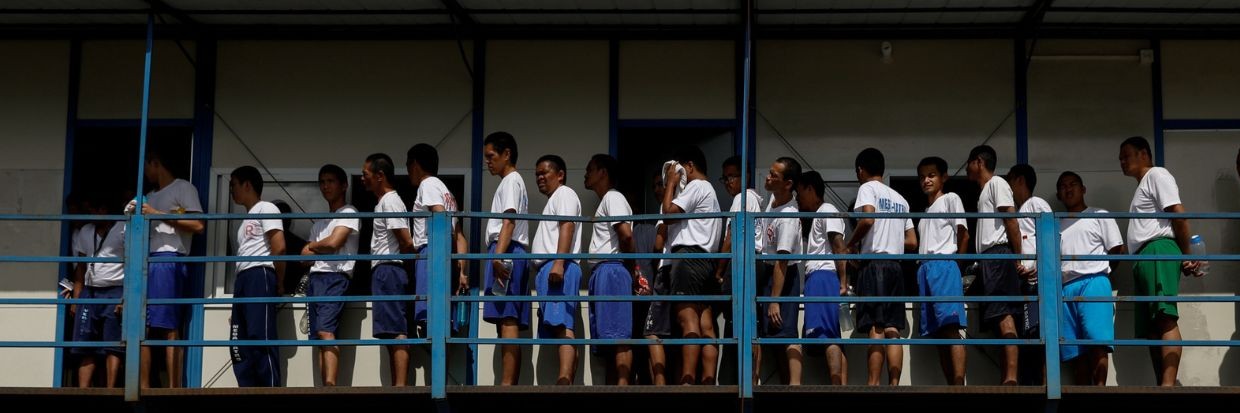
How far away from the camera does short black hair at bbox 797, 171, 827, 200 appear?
1008 centimetres

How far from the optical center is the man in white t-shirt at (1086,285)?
987 centimetres

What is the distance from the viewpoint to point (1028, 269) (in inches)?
398

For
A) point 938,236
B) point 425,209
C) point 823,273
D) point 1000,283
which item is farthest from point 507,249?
point 1000,283

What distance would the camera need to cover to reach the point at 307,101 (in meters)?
11.3

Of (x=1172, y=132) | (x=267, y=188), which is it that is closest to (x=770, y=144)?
(x=1172, y=132)

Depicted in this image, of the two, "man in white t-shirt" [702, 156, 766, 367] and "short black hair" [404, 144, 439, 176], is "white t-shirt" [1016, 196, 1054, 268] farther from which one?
"short black hair" [404, 144, 439, 176]

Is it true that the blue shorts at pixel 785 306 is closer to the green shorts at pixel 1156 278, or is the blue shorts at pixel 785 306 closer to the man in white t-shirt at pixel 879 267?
the man in white t-shirt at pixel 879 267

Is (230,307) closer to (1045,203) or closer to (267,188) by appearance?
(267,188)

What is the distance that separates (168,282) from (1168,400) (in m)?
6.63

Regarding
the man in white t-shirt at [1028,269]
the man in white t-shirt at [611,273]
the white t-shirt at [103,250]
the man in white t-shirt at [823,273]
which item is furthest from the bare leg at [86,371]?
the man in white t-shirt at [1028,269]

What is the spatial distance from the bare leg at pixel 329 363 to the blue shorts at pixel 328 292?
0.16 ft

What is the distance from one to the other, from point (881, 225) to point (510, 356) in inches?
103

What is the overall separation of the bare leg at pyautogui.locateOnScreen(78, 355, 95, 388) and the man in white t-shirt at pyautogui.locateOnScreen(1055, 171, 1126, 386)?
6728mm

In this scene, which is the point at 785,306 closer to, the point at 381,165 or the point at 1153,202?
the point at 1153,202
